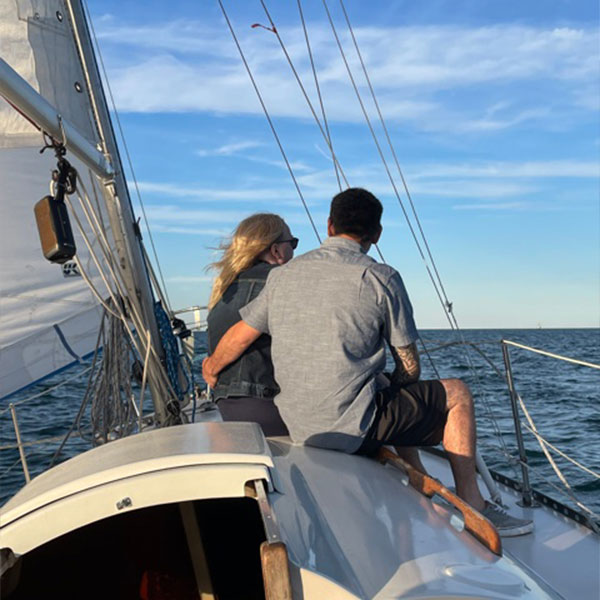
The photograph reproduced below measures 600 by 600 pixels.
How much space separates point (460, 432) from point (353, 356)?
1.38ft

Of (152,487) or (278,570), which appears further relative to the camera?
(152,487)

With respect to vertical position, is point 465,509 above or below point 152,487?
below

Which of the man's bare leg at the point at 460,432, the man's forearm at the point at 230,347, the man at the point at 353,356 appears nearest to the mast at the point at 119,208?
the man's forearm at the point at 230,347

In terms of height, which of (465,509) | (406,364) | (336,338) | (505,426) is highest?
(336,338)

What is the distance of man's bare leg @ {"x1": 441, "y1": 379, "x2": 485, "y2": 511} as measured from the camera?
A: 2.25m

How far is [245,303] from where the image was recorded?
263 cm

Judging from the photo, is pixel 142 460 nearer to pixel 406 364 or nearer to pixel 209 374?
pixel 406 364

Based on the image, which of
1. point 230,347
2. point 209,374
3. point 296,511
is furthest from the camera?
point 209,374

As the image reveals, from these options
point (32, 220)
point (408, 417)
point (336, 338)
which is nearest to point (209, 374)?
point (336, 338)

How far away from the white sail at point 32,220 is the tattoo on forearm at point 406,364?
160 centimetres

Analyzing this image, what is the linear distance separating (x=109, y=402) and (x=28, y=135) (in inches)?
53.8

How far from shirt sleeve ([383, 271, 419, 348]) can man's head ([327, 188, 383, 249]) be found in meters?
0.21

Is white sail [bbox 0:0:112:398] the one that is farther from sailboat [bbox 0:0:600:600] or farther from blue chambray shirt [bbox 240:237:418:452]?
blue chambray shirt [bbox 240:237:418:452]

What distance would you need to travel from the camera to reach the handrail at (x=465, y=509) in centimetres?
158
